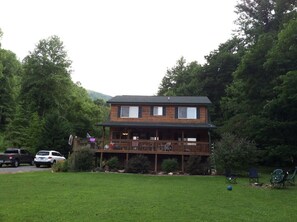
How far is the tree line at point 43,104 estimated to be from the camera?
142ft

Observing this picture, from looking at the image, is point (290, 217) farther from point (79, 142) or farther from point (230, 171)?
point (79, 142)

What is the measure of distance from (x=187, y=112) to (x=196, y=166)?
6786 millimetres

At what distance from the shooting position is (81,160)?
1173 inches

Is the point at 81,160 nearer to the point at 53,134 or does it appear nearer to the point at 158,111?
the point at 158,111

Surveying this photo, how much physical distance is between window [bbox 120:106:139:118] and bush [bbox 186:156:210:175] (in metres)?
8.12

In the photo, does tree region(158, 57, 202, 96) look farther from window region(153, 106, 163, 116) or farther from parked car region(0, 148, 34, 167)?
parked car region(0, 148, 34, 167)

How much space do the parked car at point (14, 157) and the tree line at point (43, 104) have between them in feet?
17.5

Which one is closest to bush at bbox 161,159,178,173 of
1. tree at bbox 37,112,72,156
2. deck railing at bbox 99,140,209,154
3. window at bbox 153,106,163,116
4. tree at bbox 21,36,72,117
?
deck railing at bbox 99,140,209,154

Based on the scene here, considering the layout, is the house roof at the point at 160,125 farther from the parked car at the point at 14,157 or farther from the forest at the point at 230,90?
the parked car at the point at 14,157

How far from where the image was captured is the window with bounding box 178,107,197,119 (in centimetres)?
3425

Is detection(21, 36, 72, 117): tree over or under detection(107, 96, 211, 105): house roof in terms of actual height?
over

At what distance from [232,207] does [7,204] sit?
748cm

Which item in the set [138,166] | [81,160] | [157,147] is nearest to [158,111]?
[157,147]

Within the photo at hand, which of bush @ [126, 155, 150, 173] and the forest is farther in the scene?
the forest
